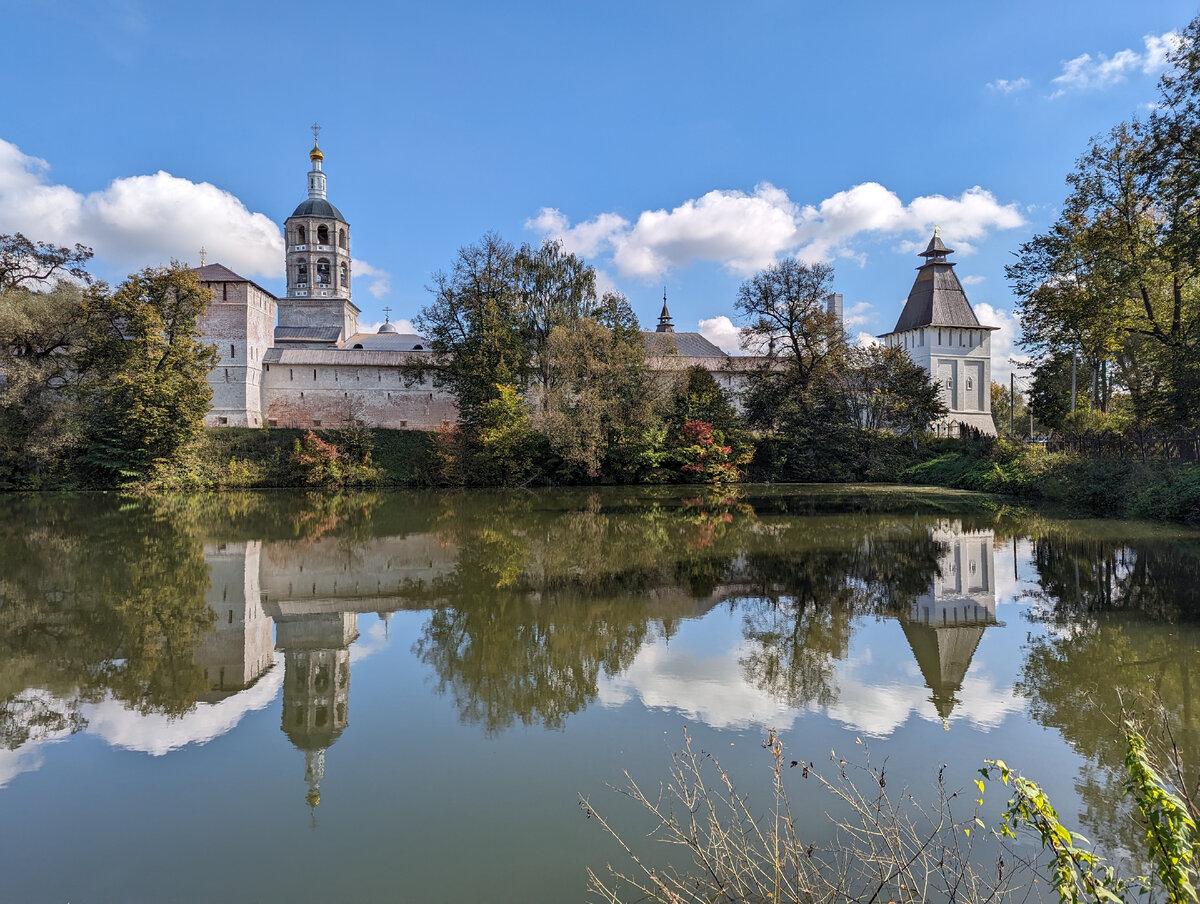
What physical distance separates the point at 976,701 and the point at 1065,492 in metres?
15.2

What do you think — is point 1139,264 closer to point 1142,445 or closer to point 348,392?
point 1142,445

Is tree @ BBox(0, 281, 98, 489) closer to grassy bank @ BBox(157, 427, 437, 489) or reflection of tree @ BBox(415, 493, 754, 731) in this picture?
grassy bank @ BBox(157, 427, 437, 489)

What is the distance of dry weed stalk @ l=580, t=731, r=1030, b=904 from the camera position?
8.57 ft

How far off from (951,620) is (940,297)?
3435cm

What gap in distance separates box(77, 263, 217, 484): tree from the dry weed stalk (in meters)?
25.8

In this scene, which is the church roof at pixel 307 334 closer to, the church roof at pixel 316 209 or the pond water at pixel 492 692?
the church roof at pixel 316 209

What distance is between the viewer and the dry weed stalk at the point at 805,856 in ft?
8.57

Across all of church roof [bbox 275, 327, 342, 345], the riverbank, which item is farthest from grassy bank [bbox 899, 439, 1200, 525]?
church roof [bbox 275, 327, 342, 345]

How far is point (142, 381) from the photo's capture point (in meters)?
24.1

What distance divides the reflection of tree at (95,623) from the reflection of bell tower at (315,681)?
665mm

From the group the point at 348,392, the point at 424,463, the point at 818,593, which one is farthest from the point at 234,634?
the point at 348,392

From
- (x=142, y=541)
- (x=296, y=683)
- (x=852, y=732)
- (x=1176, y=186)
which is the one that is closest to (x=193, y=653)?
(x=296, y=683)

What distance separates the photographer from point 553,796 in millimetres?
3549

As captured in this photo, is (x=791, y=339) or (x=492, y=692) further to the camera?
(x=791, y=339)
